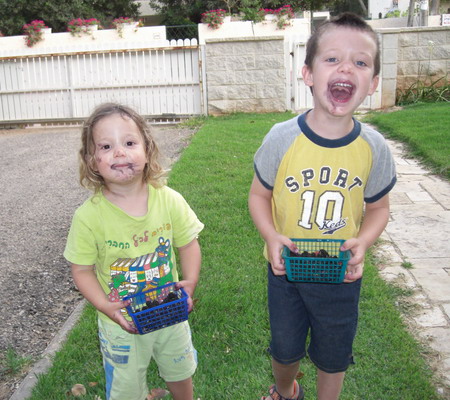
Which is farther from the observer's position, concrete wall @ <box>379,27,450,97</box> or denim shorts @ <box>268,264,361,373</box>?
concrete wall @ <box>379,27,450,97</box>

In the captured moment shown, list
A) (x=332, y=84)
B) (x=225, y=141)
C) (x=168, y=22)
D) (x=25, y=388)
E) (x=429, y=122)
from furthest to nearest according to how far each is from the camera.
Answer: (x=168, y=22), (x=429, y=122), (x=225, y=141), (x=25, y=388), (x=332, y=84)

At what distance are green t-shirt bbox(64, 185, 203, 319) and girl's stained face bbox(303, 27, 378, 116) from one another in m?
0.83

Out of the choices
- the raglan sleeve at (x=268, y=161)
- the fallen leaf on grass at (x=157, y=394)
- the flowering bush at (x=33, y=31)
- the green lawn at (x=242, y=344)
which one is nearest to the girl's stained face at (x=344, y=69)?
the raglan sleeve at (x=268, y=161)

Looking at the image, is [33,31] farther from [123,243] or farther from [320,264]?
[320,264]

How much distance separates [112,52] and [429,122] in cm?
718

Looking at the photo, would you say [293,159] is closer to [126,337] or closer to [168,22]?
[126,337]

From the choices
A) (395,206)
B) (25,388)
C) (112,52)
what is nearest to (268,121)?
A: (112,52)

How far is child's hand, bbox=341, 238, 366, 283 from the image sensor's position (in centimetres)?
216

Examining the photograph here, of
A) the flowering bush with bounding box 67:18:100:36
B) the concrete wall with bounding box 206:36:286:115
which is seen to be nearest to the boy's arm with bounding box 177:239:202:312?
the concrete wall with bounding box 206:36:286:115

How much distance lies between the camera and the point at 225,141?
8.89 m

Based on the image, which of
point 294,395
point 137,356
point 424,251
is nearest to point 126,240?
point 137,356

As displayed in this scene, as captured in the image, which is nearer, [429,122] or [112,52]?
[429,122]

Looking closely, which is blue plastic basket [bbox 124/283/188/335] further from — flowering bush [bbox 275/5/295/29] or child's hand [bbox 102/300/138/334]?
flowering bush [bbox 275/5/295/29]

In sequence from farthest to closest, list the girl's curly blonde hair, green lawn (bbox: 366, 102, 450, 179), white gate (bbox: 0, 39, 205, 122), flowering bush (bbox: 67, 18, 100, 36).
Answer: flowering bush (bbox: 67, 18, 100, 36), white gate (bbox: 0, 39, 205, 122), green lawn (bbox: 366, 102, 450, 179), the girl's curly blonde hair
